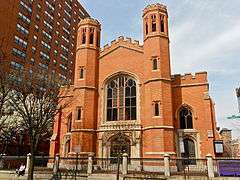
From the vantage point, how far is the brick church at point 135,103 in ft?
77.3

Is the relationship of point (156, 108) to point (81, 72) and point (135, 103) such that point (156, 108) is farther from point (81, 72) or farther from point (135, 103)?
point (81, 72)

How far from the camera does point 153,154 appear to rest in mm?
22453

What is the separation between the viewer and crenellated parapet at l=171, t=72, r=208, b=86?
24.9 m

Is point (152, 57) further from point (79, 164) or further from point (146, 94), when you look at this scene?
point (79, 164)

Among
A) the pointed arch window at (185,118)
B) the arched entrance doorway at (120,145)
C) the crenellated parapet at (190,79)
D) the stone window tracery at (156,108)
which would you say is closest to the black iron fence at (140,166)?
the arched entrance doorway at (120,145)

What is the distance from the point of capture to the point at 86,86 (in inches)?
1051

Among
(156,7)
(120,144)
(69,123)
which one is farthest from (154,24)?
(69,123)

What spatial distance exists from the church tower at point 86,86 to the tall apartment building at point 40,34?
45.4ft

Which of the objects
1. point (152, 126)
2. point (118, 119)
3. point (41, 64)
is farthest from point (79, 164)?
point (41, 64)

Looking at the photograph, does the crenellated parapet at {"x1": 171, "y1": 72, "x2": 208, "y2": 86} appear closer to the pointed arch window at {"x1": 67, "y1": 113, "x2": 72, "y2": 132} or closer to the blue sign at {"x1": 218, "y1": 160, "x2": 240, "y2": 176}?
the blue sign at {"x1": 218, "y1": 160, "x2": 240, "y2": 176}

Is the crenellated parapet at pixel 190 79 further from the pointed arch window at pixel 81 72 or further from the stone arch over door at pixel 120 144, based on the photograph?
the pointed arch window at pixel 81 72

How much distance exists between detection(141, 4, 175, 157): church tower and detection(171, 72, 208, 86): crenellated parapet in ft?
3.83

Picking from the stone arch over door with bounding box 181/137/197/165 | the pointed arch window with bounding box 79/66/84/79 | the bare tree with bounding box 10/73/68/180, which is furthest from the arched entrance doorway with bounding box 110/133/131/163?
the pointed arch window with bounding box 79/66/84/79

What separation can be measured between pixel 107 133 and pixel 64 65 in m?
40.0
